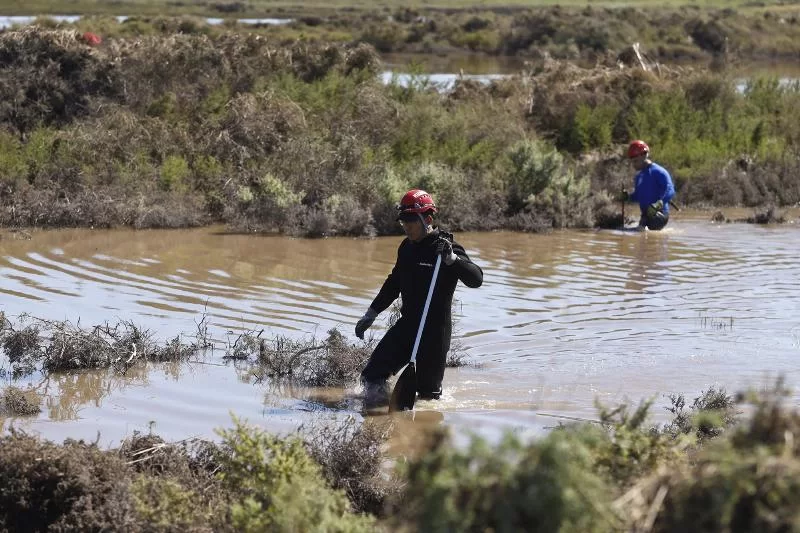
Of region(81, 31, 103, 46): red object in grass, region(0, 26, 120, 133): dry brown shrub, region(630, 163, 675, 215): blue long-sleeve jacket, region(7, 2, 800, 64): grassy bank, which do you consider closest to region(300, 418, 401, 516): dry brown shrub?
region(630, 163, 675, 215): blue long-sleeve jacket

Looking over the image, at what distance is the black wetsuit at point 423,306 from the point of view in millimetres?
10320

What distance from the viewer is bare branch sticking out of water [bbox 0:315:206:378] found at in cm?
1143

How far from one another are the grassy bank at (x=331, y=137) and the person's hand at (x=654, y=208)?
1.01 meters

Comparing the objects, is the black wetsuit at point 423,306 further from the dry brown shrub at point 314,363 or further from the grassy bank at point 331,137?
the grassy bank at point 331,137

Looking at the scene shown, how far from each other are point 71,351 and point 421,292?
3.22 metres

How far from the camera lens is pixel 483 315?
46.5 feet

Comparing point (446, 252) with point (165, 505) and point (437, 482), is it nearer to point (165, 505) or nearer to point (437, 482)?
point (165, 505)

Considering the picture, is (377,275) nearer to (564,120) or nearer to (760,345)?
(760,345)

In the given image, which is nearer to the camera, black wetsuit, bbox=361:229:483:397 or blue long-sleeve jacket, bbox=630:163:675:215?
black wetsuit, bbox=361:229:483:397

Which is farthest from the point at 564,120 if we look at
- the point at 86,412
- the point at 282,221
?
the point at 86,412

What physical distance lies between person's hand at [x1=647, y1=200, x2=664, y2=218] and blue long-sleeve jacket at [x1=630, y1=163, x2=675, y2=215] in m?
0.07

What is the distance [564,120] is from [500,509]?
2165cm

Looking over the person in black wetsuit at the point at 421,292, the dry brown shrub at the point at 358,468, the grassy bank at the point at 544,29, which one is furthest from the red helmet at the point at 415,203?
the grassy bank at the point at 544,29

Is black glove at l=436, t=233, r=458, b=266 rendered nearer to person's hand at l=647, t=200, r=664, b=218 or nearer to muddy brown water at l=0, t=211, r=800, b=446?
muddy brown water at l=0, t=211, r=800, b=446
